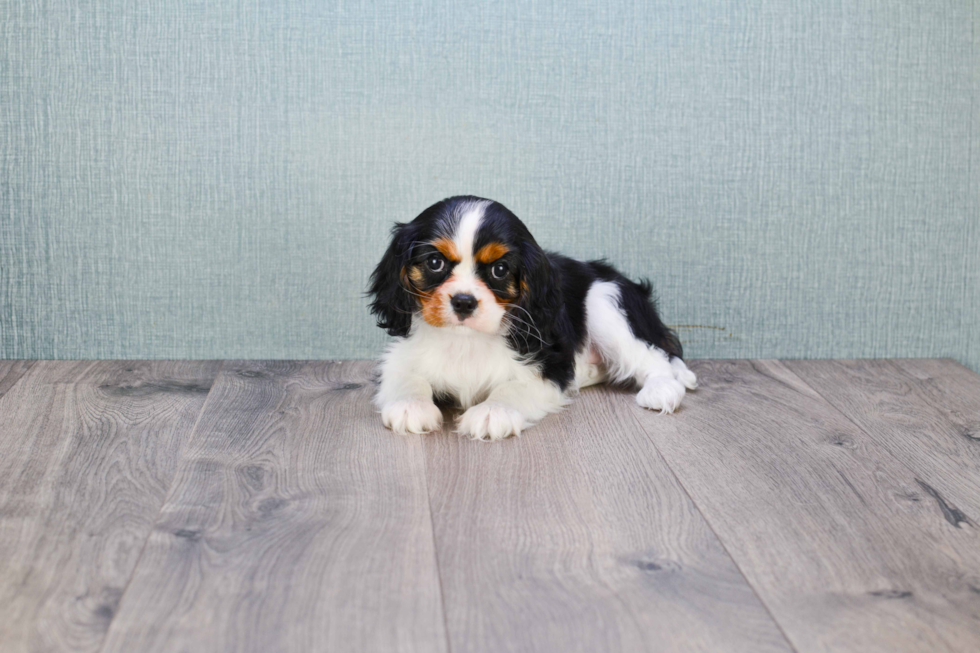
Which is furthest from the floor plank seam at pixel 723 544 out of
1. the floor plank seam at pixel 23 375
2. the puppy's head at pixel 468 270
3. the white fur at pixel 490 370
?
the floor plank seam at pixel 23 375

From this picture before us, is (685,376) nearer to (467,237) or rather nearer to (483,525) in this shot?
(467,237)

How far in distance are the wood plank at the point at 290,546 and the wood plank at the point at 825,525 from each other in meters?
0.54

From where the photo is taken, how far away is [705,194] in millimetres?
2822

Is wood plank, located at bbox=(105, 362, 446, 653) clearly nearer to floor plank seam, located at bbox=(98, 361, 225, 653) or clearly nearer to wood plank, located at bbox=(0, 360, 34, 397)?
floor plank seam, located at bbox=(98, 361, 225, 653)

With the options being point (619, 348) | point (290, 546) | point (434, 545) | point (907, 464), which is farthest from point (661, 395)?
point (290, 546)

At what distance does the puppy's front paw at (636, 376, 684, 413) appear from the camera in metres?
2.35

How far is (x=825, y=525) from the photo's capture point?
5.47 feet

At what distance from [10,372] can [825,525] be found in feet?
7.09

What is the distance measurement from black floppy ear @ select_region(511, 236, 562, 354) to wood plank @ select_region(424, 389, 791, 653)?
0.90 feet

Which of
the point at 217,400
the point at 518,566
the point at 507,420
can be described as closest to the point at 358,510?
the point at 518,566

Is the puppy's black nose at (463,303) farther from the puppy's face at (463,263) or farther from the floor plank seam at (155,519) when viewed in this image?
the floor plank seam at (155,519)

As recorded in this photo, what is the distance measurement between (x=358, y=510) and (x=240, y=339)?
127 cm

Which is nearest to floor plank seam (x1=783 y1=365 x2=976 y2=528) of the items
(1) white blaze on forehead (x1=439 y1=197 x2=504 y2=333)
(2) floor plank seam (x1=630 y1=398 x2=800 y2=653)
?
(2) floor plank seam (x1=630 y1=398 x2=800 y2=653)

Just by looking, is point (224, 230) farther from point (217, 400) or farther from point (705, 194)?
point (705, 194)
